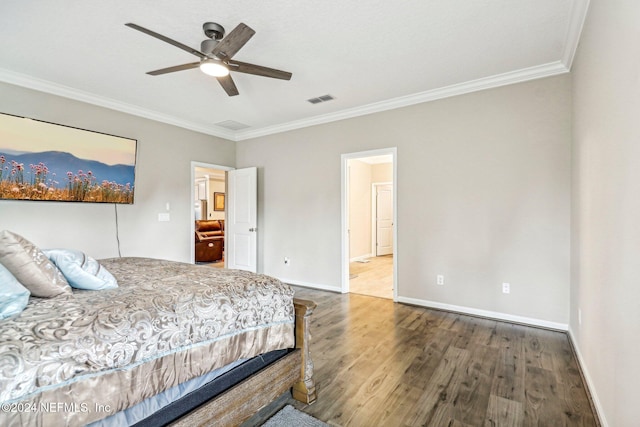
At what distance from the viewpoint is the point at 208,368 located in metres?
1.45

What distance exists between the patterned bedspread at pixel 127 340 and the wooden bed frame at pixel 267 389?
99mm

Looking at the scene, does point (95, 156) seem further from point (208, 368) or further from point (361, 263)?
point (361, 263)

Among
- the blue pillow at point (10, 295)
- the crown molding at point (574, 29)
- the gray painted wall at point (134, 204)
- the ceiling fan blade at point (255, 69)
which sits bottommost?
the blue pillow at point (10, 295)

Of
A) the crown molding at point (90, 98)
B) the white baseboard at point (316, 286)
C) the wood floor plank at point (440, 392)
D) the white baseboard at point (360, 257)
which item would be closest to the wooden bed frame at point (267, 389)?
the wood floor plank at point (440, 392)

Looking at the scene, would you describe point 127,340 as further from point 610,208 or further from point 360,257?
point 360,257

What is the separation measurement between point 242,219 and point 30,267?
13.7 ft

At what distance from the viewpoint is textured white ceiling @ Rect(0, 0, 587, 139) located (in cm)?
233

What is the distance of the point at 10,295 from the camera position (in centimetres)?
126

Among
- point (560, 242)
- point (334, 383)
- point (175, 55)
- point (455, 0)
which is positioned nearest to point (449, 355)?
point (334, 383)

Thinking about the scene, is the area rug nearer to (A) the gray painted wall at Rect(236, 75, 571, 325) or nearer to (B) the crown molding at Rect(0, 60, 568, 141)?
(A) the gray painted wall at Rect(236, 75, 571, 325)

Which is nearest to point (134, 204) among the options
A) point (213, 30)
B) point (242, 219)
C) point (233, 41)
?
point (242, 219)

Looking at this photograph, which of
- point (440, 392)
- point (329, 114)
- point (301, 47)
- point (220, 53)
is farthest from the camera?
point (329, 114)

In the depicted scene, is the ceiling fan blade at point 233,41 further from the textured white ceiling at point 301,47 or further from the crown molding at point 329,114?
the crown molding at point 329,114

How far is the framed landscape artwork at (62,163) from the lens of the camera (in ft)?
10.9
